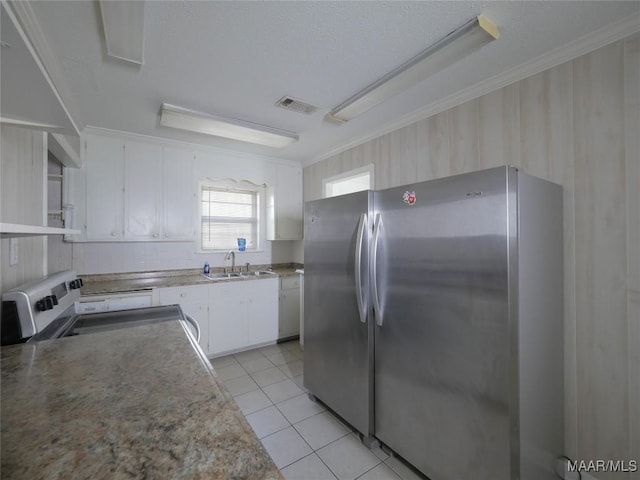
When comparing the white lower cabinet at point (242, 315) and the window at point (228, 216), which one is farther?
the window at point (228, 216)

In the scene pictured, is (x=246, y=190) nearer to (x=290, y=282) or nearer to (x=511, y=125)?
(x=290, y=282)

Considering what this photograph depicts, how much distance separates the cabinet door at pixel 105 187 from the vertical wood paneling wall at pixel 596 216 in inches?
140

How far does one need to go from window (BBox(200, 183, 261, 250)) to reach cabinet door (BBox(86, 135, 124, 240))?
2.94 ft

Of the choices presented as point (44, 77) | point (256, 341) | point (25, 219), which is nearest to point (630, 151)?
point (44, 77)

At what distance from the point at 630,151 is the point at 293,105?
2.14 metres

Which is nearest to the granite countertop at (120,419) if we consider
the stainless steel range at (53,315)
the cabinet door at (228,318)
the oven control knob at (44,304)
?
the stainless steel range at (53,315)

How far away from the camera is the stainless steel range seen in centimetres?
118

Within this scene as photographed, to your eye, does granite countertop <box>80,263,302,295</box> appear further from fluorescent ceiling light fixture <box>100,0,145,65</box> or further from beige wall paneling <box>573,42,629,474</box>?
beige wall paneling <box>573,42,629,474</box>

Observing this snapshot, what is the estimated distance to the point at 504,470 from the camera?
1.28 m

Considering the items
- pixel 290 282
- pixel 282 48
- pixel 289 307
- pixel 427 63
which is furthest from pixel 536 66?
pixel 289 307

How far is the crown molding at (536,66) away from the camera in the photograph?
1.49 metres

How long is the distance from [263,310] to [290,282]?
0.50 meters

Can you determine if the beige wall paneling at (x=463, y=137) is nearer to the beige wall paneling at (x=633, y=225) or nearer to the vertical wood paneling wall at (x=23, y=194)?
the beige wall paneling at (x=633, y=225)

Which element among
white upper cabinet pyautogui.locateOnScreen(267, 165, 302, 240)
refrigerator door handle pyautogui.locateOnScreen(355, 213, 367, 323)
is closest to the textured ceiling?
refrigerator door handle pyautogui.locateOnScreen(355, 213, 367, 323)
